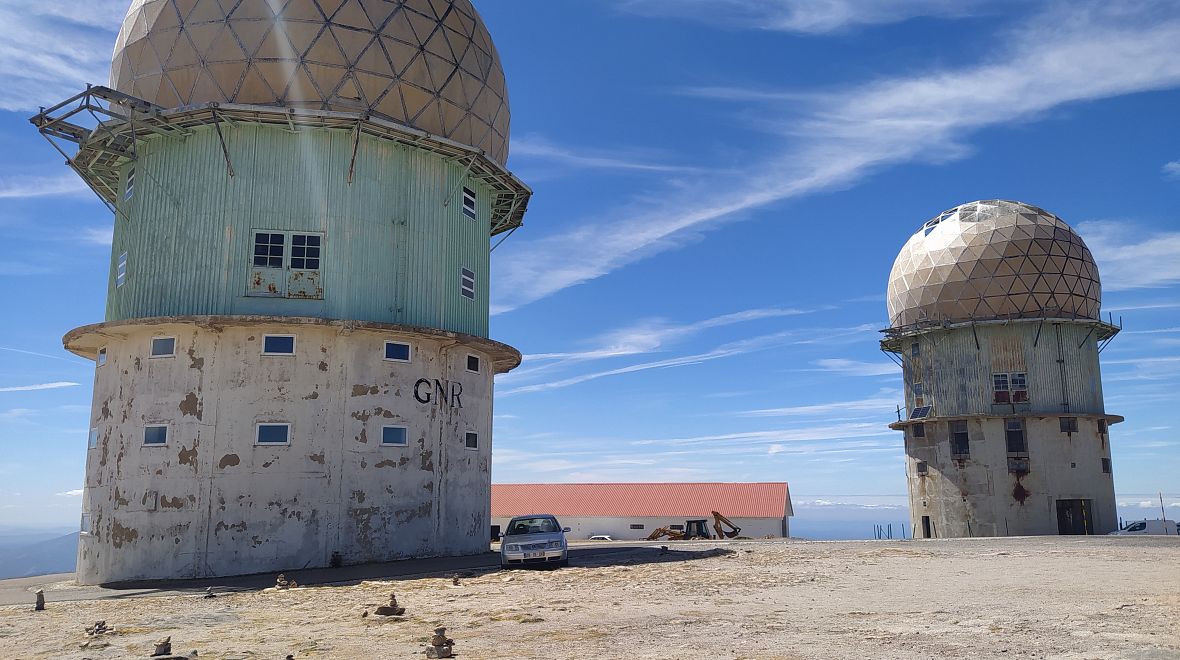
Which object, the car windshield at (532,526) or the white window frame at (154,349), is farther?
the white window frame at (154,349)

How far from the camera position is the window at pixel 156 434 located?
21.3 metres

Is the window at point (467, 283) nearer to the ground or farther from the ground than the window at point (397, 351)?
farther from the ground

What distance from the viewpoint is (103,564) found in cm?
2122

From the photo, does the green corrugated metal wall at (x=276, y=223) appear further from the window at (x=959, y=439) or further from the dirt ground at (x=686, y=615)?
the window at (x=959, y=439)

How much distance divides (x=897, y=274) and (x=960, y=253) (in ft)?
13.1

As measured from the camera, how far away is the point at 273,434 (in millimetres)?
21391

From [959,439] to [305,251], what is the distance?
103 feet

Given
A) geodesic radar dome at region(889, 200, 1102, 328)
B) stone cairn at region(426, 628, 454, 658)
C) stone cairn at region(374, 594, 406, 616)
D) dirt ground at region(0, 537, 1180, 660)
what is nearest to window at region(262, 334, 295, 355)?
dirt ground at region(0, 537, 1180, 660)

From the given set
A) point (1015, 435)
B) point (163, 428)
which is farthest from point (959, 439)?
point (163, 428)

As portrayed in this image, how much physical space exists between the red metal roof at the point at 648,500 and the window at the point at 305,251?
37530 millimetres

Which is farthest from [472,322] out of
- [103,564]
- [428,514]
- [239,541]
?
[103,564]

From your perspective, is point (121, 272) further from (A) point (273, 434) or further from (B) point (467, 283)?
(B) point (467, 283)

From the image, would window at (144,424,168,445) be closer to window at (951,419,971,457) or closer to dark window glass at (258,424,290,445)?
dark window glass at (258,424,290,445)

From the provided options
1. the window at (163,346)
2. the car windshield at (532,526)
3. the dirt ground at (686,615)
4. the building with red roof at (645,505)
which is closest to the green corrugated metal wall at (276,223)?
the window at (163,346)
